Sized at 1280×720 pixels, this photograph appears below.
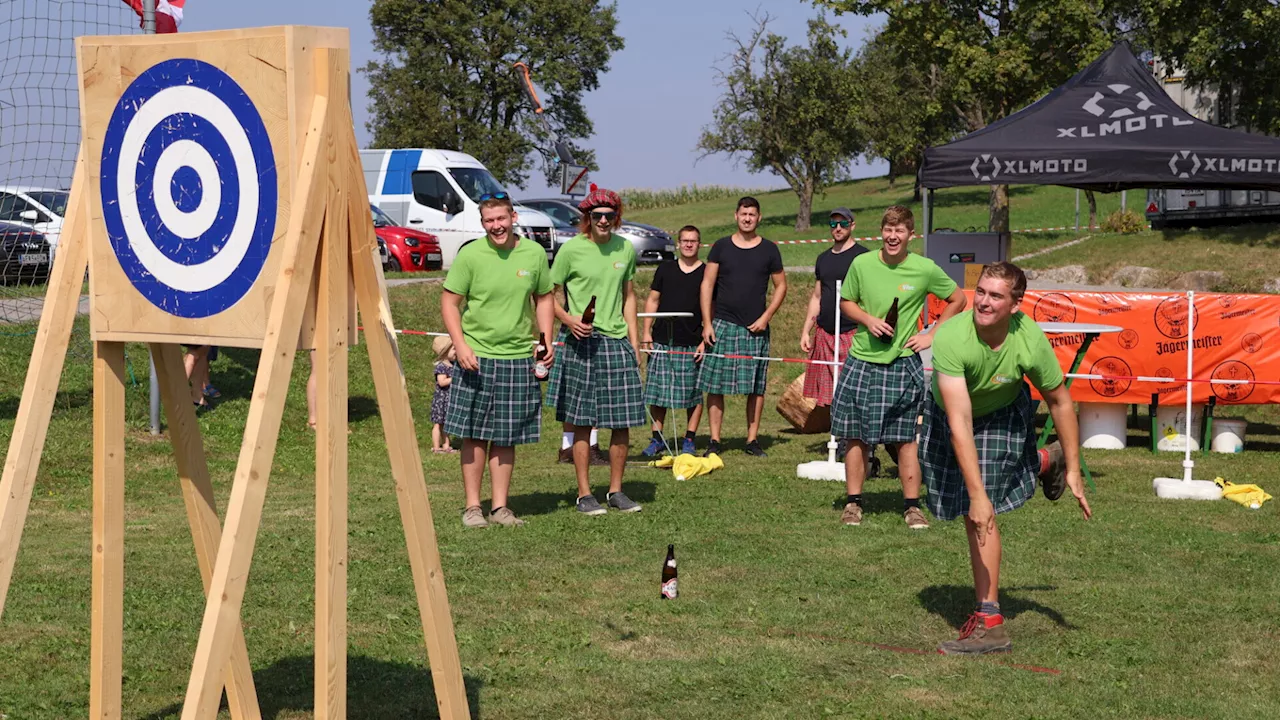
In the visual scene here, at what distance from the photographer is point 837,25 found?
4794 centimetres

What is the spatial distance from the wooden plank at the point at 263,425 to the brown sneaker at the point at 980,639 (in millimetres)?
3223

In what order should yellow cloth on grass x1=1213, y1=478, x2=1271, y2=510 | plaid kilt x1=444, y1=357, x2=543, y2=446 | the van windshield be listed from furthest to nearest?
the van windshield
yellow cloth on grass x1=1213, y1=478, x2=1271, y2=510
plaid kilt x1=444, y1=357, x2=543, y2=446

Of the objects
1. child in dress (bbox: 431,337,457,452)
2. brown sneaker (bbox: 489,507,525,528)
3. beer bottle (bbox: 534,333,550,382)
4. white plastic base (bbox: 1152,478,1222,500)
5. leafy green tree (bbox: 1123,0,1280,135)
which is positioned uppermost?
leafy green tree (bbox: 1123,0,1280,135)

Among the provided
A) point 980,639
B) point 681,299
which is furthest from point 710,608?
point 681,299

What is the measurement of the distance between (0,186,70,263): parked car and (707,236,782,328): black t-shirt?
17.4 ft

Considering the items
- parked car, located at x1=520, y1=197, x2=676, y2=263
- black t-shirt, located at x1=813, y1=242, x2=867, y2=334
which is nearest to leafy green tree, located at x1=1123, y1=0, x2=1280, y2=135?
parked car, located at x1=520, y1=197, x2=676, y2=263

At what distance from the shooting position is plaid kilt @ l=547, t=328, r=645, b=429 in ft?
29.9

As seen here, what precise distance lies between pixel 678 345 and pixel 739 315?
658 millimetres

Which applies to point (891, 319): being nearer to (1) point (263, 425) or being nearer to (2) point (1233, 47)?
(1) point (263, 425)

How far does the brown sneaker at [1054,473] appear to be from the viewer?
6.35 meters

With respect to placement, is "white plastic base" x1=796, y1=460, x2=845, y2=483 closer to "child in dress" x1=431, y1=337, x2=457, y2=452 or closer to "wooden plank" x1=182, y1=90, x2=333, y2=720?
"child in dress" x1=431, y1=337, x2=457, y2=452

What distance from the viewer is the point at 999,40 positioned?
34.5 metres

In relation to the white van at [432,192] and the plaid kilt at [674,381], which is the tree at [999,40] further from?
the plaid kilt at [674,381]

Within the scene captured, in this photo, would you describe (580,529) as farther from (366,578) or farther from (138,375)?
(138,375)
